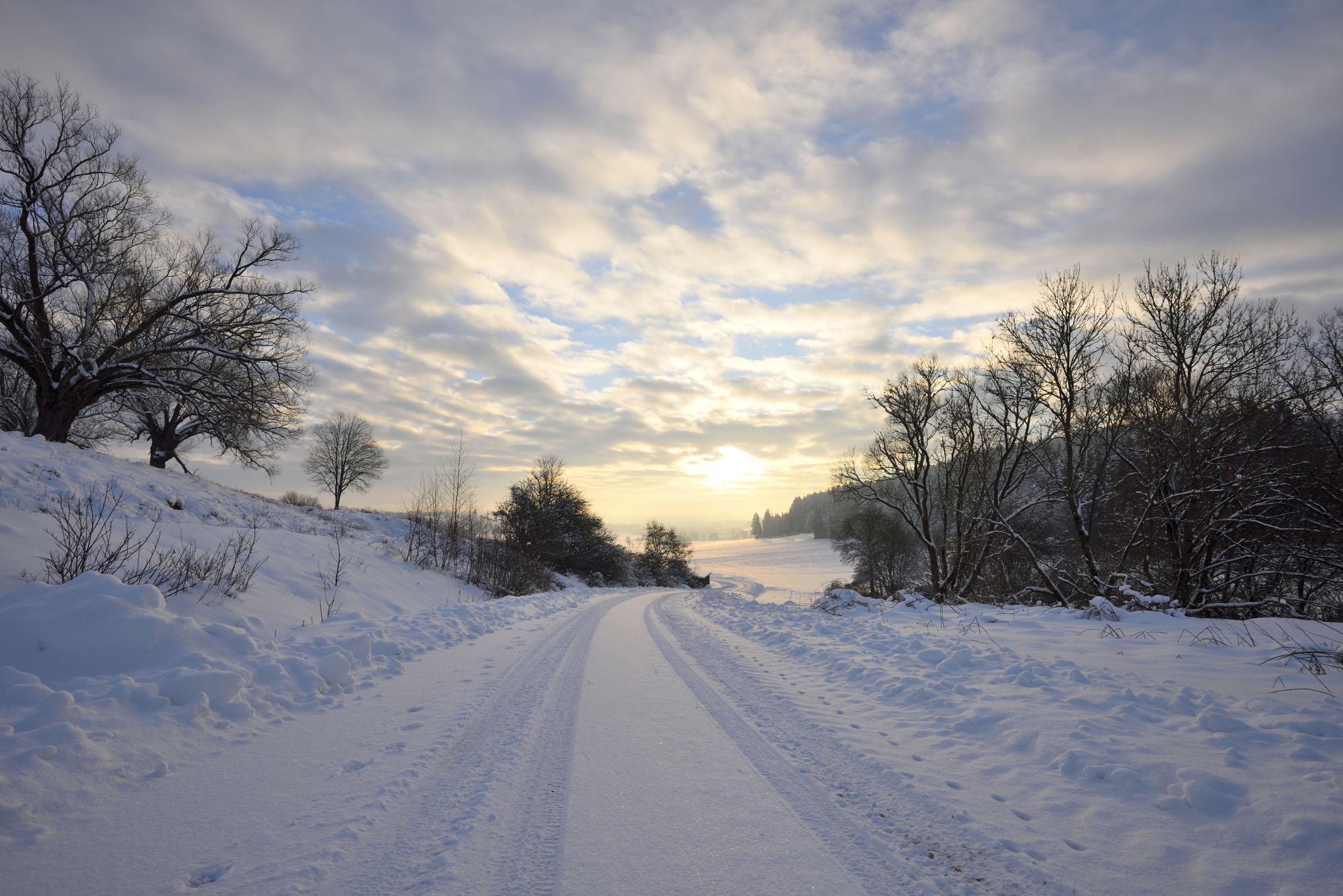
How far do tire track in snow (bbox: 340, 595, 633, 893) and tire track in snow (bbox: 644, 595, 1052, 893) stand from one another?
5.45ft

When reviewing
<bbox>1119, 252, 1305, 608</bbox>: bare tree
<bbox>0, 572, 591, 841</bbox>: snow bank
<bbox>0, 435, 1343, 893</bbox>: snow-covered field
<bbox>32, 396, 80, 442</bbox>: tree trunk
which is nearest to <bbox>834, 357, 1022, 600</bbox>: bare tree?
<bbox>1119, 252, 1305, 608</bbox>: bare tree

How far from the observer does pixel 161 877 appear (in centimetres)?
260

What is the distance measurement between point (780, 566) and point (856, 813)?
222 ft

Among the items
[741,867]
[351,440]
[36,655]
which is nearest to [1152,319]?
[741,867]

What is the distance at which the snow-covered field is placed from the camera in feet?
9.37

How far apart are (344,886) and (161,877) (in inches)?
36.5

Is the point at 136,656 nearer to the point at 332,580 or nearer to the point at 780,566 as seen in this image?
the point at 332,580

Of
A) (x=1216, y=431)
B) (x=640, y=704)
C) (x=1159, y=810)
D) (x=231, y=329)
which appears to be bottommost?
(x=640, y=704)

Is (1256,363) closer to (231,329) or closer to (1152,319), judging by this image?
(1152,319)

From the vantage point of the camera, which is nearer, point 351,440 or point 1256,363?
point 1256,363

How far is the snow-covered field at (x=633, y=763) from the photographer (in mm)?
2857

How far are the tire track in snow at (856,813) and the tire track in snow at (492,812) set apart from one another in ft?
5.45

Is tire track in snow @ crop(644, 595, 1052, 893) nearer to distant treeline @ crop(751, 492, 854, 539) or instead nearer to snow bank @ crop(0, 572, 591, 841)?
snow bank @ crop(0, 572, 591, 841)

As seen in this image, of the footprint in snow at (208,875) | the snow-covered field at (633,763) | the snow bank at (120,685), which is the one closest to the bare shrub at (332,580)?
the snow-covered field at (633,763)
